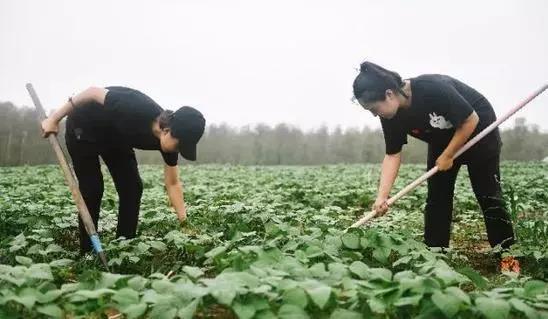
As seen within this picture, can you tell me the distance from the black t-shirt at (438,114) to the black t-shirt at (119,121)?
1.70 m

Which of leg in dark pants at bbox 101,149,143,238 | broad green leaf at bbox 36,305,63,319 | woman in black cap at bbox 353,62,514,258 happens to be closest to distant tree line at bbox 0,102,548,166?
leg in dark pants at bbox 101,149,143,238

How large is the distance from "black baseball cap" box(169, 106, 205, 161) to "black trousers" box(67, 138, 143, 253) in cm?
88

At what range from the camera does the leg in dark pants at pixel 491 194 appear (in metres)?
3.88

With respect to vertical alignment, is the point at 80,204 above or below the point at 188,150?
below

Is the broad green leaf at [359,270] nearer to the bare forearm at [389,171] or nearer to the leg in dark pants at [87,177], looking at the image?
the bare forearm at [389,171]

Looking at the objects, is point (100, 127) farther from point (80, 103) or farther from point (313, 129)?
point (313, 129)

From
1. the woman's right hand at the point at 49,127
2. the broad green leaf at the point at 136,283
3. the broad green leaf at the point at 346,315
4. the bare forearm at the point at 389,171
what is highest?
the woman's right hand at the point at 49,127

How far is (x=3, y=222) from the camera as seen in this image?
476 centimetres

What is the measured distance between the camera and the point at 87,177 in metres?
3.94

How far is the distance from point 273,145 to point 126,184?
51.7m

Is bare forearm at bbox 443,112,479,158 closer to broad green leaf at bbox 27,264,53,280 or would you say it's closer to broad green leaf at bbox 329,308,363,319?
broad green leaf at bbox 329,308,363,319

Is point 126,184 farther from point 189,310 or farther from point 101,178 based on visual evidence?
point 189,310

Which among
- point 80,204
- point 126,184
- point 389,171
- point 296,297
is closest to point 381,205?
point 389,171

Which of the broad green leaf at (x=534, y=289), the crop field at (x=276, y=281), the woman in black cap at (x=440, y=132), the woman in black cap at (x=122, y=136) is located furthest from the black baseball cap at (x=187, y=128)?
the broad green leaf at (x=534, y=289)
